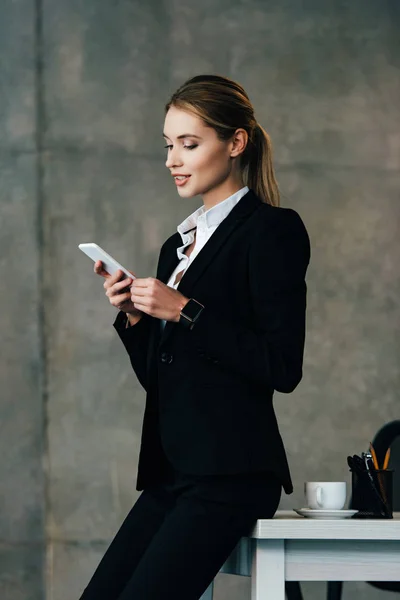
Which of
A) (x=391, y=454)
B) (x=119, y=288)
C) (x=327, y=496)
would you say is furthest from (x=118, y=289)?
(x=391, y=454)

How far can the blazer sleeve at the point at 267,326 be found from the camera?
1.67 metres

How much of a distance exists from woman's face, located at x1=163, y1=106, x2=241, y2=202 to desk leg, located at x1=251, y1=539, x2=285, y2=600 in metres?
0.67

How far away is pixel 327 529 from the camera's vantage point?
1646 mm

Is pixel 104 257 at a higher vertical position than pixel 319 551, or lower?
higher

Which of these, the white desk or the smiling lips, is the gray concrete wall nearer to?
the smiling lips

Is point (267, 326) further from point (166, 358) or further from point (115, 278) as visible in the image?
point (115, 278)

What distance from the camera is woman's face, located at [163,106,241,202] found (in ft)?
6.05

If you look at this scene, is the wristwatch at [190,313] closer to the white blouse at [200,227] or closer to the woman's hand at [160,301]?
the woman's hand at [160,301]

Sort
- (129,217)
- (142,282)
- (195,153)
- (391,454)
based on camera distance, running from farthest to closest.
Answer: (129,217) < (391,454) < (195,153) < (142,282)

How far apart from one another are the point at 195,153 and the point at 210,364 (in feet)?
1.36

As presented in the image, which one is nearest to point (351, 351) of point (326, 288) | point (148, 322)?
point (326, 288)

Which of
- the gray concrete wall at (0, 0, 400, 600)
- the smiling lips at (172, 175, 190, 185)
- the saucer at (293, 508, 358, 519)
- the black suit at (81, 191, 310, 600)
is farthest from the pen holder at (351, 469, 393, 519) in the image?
the gray concrete wall at (0, 0, 400, 600)

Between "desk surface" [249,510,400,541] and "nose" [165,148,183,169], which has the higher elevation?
"nose" [165,148,183,169]

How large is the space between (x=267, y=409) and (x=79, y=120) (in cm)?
257
